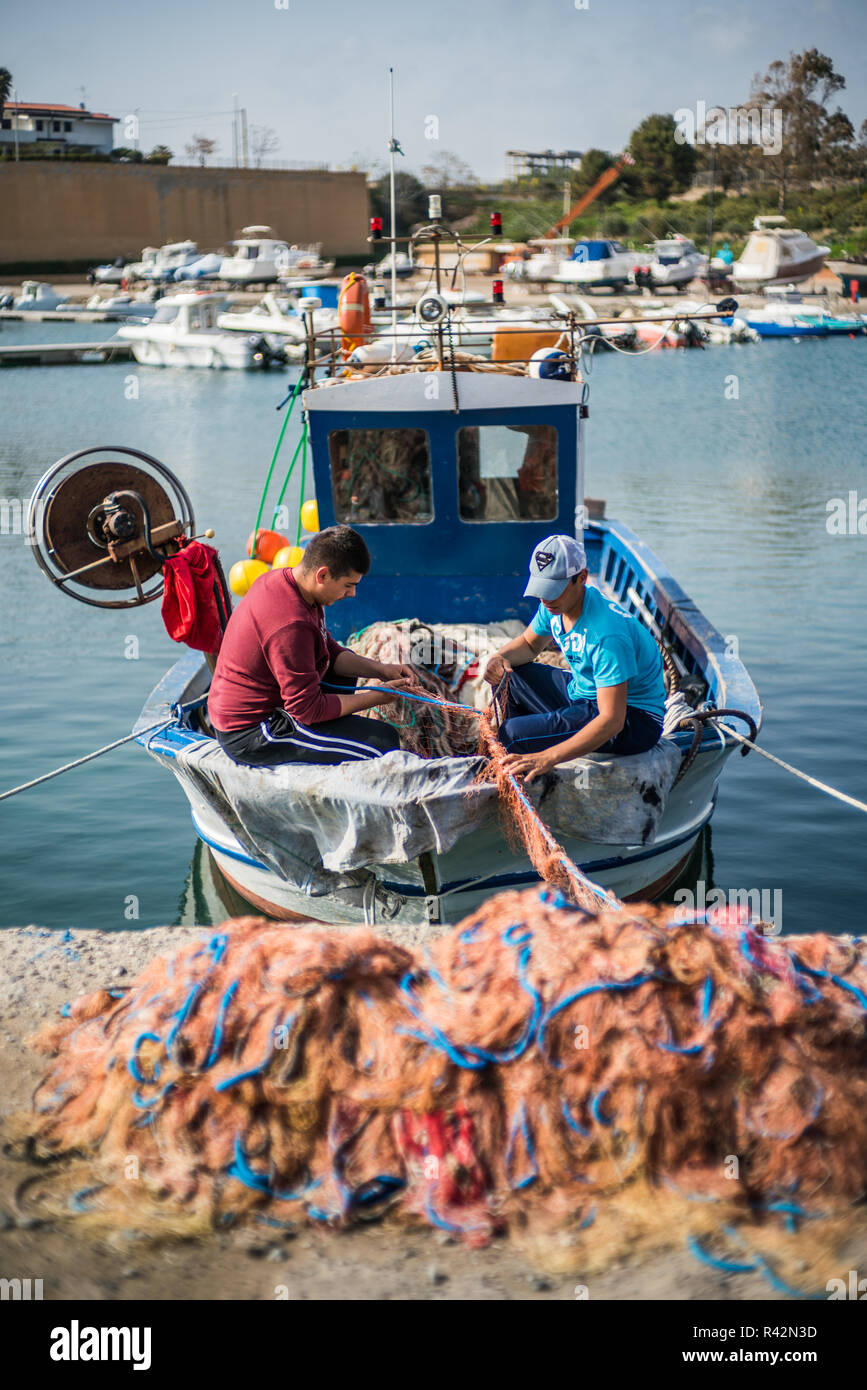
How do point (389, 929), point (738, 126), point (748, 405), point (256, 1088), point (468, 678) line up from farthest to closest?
point (738, 126), point (748, 405), point (468, 678), point (389, 929), point (256, 1088)

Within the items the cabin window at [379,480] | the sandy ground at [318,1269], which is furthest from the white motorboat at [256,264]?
the sandy ground at [318,1269]

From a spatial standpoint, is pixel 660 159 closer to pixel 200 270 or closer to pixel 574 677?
pixel 200 270

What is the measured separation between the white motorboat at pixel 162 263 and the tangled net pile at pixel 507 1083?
6468cm

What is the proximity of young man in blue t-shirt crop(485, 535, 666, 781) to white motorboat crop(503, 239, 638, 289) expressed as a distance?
2052 inches

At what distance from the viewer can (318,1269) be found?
11.3 feet

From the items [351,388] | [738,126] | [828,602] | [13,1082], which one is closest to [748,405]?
[828,602]

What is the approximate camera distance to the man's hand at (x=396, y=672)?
5.73 meters

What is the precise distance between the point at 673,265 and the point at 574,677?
5399cm

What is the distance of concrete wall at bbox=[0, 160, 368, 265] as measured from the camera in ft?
236

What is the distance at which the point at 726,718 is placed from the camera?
6.19 metres

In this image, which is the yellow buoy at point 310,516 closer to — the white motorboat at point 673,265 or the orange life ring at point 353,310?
the orange life ring at point 353,310
